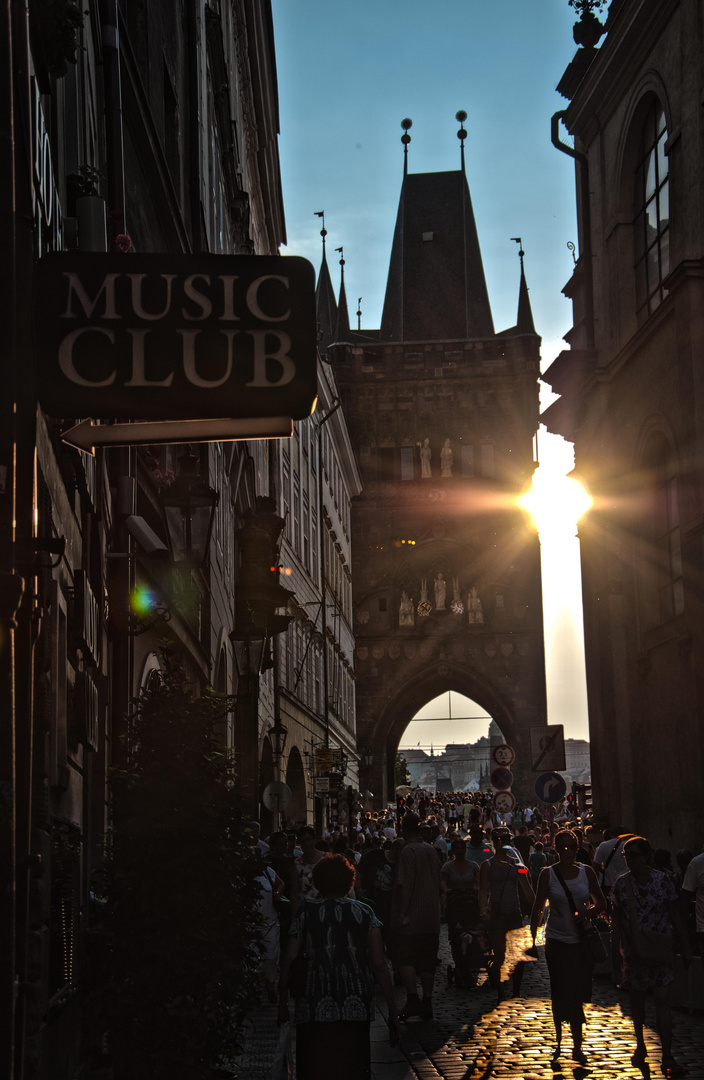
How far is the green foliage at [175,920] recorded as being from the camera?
21.4 feet

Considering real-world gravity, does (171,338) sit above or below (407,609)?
below

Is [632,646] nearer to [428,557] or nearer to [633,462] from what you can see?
[633,462]

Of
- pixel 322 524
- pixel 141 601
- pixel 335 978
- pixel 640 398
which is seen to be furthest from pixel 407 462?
pixel 335 978

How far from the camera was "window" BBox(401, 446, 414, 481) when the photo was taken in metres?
60.5

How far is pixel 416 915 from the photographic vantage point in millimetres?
11977

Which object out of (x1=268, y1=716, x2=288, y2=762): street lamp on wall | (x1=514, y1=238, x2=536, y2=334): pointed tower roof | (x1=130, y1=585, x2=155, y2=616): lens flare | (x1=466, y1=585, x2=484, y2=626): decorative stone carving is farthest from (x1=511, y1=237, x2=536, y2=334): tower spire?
(x1=130, y1=585, x2=155, y2=616): lens flare

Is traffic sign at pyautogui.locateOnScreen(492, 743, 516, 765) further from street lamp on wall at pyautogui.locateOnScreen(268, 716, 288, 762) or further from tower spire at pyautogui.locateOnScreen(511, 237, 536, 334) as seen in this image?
tower spire at pyautogui.locateOnScreen(511, 237, 536, 334)

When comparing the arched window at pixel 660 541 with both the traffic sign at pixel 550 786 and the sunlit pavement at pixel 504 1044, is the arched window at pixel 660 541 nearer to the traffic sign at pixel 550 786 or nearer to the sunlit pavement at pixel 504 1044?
the traffic sign at pixel 550 786

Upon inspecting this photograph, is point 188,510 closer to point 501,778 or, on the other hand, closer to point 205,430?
point 205,430

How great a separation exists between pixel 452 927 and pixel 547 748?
4.52m

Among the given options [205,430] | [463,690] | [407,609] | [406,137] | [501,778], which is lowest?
[501,778]

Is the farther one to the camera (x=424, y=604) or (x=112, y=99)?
(x=424, y=604)

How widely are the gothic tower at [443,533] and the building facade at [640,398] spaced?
3513cm

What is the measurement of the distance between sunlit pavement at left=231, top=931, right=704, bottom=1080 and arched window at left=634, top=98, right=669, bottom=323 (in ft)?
34.0
